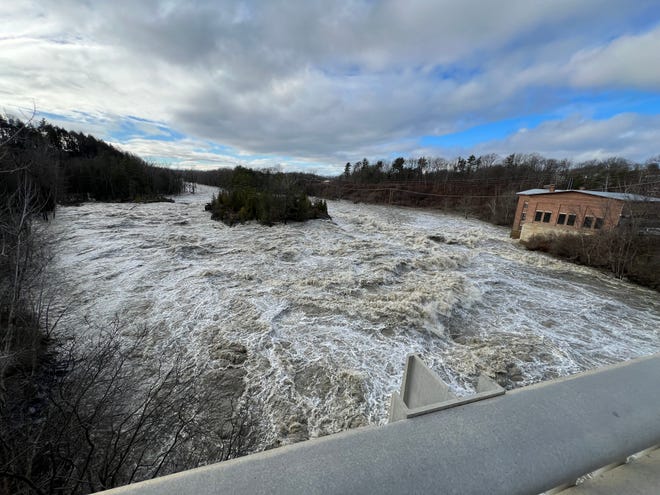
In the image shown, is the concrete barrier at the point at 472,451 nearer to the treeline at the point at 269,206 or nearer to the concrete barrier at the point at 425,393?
the concrete barrier at the point at 425,393

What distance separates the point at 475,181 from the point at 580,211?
37393mm

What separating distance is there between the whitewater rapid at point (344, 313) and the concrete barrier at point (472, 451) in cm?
469

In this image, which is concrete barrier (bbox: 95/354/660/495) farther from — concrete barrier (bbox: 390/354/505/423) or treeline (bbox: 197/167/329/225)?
treeline (bbox: 197/167/329/225)

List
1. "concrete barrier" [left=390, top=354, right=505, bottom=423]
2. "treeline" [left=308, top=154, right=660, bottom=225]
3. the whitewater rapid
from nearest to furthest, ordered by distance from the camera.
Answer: "concrete barrier" [left=390, top=354, right=505, bottom=423], the whitewater rapid, "treeline" [left=308, top=154, right=660, bottom=225]

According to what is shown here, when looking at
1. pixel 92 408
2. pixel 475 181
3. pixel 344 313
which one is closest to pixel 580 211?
pixel 344 313

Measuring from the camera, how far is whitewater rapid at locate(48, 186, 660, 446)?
6.04 m

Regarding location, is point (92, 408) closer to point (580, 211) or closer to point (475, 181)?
point (580, 211)

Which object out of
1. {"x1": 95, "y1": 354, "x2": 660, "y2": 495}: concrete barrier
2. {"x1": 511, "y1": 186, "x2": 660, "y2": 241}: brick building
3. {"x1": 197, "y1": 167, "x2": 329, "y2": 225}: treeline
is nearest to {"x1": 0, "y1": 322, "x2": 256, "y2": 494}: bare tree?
{"x1": 95, "y1": 354, "x2": 660, "y2": 495}: concrete barrier

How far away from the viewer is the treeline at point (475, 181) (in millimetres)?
34844

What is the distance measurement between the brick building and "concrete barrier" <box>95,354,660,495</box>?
2006cm

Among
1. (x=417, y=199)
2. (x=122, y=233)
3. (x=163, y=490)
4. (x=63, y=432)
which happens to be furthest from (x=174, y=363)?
(x=417, y=199)

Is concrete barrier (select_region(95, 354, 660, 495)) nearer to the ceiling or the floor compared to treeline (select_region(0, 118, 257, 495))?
nearer to the ceiling

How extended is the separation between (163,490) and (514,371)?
26.0ft

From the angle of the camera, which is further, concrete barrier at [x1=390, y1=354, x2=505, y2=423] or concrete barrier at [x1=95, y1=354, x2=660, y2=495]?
concrete barrier at [x1=390, y1=354, x2=505, y2=423]
